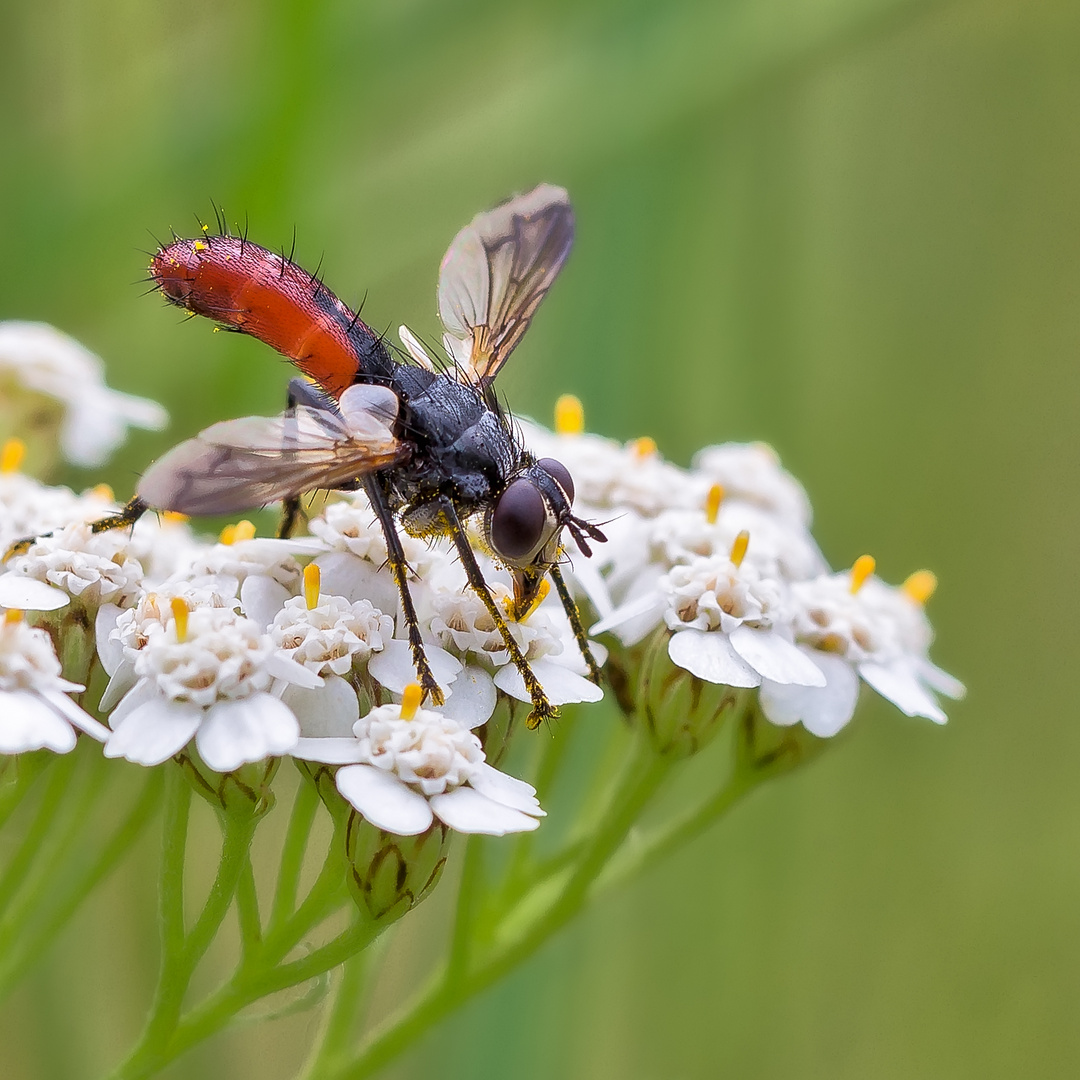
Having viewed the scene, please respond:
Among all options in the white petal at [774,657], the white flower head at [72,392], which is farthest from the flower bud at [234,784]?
the white flower head at [72,392]

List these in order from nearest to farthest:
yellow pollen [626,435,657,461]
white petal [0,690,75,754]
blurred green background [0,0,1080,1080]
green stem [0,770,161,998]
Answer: white petal [0,690,75,754] < green stem [0,770,161,998] < yellow pollen [626,435,657,461] < blurred green background [0,0,1080,1080]

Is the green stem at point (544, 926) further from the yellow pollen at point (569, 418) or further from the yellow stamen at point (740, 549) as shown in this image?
the yellow pollen at point (569, 418)

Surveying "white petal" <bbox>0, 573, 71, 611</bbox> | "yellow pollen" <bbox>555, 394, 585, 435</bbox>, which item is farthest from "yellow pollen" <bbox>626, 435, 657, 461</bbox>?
"white petal" <bbox>0, 573, 71, 611</bbox>

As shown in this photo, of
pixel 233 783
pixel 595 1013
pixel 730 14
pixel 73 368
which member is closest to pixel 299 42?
pixel 73 368

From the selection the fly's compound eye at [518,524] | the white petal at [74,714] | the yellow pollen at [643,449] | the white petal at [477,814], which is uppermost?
the yellow pollen at [643,449]

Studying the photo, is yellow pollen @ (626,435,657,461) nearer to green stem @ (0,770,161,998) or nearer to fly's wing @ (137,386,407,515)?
fly's wing @ (137,386,407,515)
